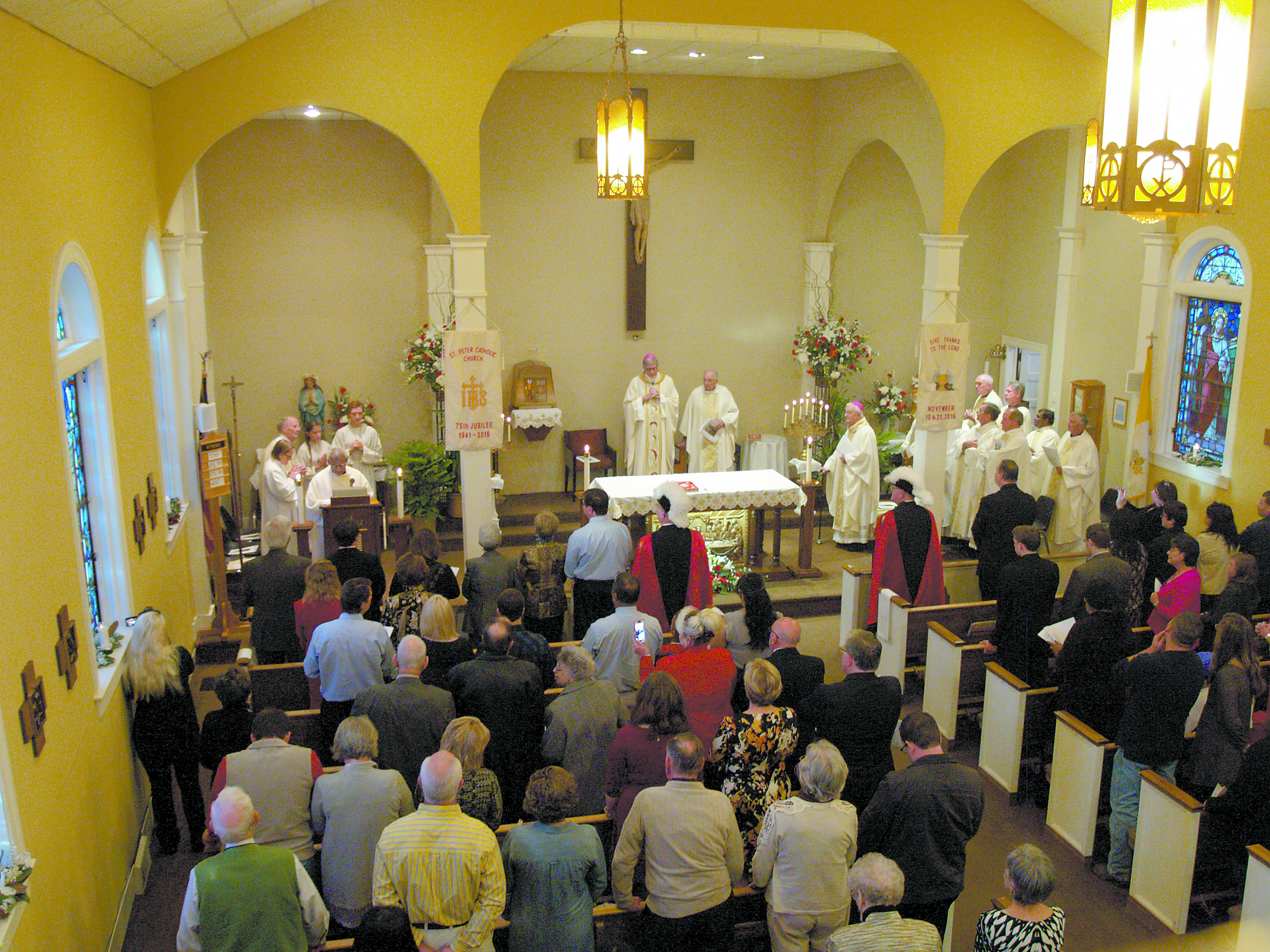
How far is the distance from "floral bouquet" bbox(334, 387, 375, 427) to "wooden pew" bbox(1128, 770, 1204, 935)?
30.1 feet

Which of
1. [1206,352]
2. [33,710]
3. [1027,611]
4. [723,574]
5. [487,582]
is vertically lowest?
[723,574]

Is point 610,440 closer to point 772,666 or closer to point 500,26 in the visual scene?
point 500,26

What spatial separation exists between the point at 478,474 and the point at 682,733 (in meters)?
5.59

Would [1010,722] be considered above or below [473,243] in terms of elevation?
below

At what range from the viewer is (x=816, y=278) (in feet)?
47.4

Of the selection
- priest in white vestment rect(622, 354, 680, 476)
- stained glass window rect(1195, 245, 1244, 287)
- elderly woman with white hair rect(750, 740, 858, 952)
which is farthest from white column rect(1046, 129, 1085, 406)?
elderly woman with white hair rect(750, 740, 858, 952)

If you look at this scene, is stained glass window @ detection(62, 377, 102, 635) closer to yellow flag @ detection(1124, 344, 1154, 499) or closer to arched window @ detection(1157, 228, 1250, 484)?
yellow flag @ detection(1124, 344, 1154, 499)

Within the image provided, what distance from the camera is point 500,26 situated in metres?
9.22

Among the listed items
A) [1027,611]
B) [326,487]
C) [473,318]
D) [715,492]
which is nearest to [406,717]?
[1027,611]

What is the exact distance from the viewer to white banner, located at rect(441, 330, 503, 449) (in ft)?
30.7

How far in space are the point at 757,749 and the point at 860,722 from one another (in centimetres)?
65

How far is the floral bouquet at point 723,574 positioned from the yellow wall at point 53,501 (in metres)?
5.22

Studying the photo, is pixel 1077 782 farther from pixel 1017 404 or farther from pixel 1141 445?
pixel 1017 404

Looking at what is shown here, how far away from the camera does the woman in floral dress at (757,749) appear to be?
16.0 feet
